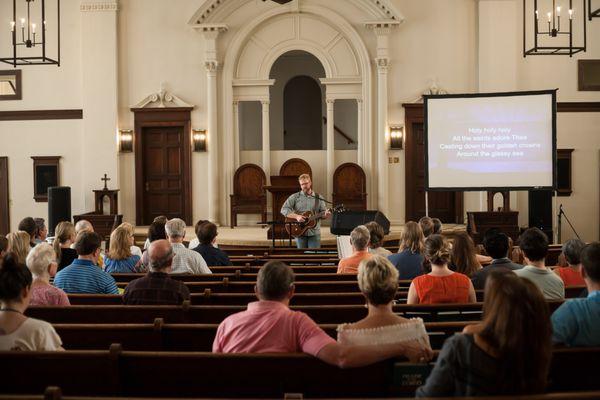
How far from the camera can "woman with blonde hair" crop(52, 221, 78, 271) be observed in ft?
19.0

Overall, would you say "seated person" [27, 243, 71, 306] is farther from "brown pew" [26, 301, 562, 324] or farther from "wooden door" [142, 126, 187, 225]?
"wooden door" [142, 126, 187, 225]

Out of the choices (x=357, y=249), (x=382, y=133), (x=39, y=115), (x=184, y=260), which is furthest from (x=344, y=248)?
(x=39, y=115)

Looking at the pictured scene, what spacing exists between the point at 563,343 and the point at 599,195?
1223cm

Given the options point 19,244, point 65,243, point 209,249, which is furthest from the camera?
point 209,249

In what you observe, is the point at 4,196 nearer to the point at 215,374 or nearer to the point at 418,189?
the point at 418,189

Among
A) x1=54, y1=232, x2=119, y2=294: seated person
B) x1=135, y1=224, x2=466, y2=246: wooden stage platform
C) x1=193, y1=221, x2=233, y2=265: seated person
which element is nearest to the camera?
x1=54, y1=232, x2=119, y2=294: seated person

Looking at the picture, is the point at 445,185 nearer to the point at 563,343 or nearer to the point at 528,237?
the point at 528,237

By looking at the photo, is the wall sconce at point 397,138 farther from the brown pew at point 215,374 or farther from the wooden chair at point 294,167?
the brown pew at point 215,374

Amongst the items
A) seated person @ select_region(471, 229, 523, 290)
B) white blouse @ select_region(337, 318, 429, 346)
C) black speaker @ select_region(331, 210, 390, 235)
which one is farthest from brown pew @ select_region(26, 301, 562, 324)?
black speaker @ select_region(331, 210, 390, 235)

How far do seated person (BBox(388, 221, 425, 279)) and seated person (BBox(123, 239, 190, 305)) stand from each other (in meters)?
2.03

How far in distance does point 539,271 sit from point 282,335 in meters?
2.23

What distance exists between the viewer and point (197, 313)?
3996 millimetres

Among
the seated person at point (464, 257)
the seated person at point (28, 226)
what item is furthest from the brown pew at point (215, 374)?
the seated person at point (28, 226)

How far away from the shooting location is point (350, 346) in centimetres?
264
